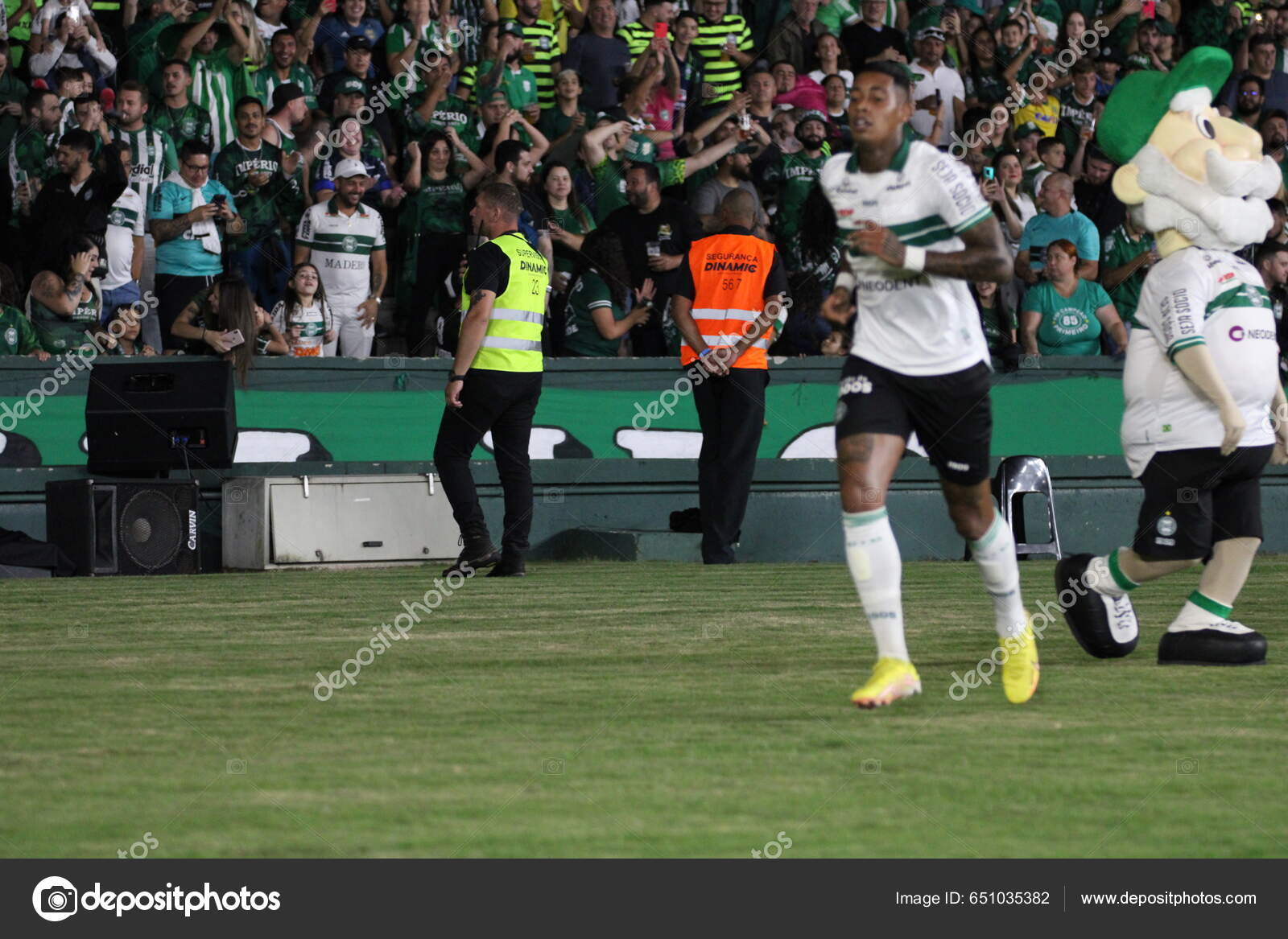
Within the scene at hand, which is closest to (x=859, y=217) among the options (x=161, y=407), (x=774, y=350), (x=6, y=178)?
(x=161, y=407)

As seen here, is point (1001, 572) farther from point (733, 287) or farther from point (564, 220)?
point (564, 220)

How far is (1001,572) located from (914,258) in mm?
1139

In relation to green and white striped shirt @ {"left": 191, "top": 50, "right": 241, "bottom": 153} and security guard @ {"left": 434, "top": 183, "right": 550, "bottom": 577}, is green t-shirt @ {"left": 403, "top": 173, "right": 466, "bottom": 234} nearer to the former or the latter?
green and white striped shirt @ {"left": 191, "top": 50, "right": 241, "bottom": 153}

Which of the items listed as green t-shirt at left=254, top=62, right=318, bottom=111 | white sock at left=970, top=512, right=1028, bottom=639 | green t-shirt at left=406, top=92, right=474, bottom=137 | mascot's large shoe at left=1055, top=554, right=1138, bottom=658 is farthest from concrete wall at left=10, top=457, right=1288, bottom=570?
white sock at left=970, top=512, right=1028, bottom=639

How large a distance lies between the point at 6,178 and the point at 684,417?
18.6ft

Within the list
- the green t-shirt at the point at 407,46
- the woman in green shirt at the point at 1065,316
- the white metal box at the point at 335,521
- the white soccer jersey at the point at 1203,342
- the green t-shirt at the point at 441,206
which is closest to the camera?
the white soccer jersey at the point at 1203,342

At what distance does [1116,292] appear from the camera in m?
15.4

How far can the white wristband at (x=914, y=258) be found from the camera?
550 cm

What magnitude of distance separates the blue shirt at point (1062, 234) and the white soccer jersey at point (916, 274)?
933 centimetres

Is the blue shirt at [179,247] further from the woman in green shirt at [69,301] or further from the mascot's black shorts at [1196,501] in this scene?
the mascot's black shorts at [1196,501]

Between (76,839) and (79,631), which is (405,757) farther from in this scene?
(79,631)

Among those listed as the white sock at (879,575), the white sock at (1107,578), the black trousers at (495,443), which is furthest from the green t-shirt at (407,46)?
the white sock at (879,575)

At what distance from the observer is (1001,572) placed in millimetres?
5922

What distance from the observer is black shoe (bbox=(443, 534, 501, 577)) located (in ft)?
36.2
